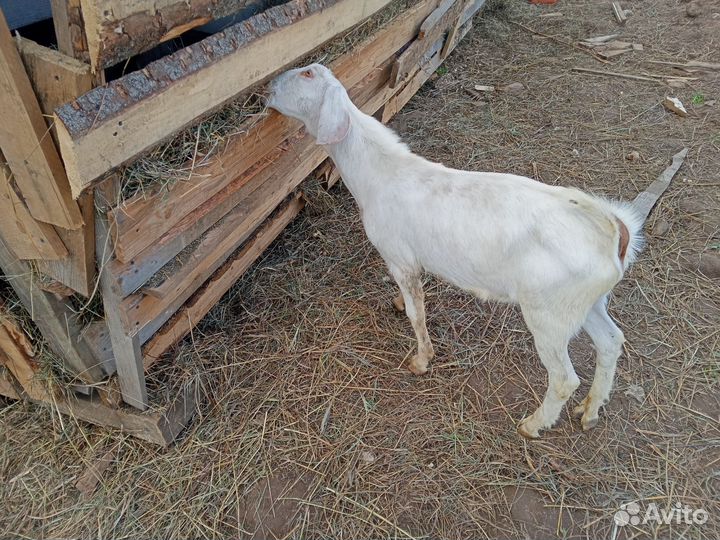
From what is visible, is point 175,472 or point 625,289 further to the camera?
point 625,289

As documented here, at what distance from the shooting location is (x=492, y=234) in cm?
274

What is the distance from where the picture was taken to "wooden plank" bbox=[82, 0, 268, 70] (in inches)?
66.4

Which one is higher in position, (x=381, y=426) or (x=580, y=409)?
(x=381, y=426)

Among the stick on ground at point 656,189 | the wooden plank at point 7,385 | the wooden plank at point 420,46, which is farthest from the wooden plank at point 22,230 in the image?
the stick on ground at point 656,189

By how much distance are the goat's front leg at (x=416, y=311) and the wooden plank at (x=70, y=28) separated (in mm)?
2134

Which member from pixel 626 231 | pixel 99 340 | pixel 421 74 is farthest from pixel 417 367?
pixel 421 74

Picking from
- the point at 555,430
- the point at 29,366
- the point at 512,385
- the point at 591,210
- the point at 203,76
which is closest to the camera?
the point at 203,76

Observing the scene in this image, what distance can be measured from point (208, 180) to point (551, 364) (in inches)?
85.3

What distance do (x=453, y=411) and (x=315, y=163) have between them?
232 cm

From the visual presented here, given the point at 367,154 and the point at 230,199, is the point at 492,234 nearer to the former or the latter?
the point at 367,154

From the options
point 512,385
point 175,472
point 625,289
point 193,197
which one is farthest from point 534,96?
point 175,472

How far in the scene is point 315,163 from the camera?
4371 millimetres

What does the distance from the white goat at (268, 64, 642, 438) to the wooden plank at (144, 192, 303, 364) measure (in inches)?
41.0

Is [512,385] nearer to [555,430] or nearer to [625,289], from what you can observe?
[555,430]
